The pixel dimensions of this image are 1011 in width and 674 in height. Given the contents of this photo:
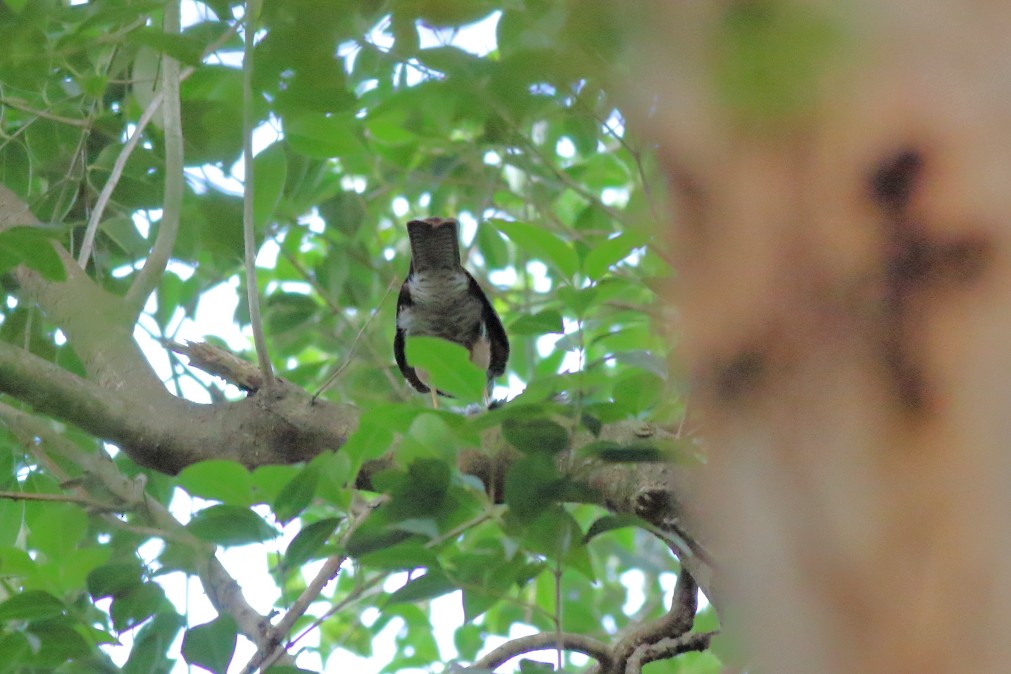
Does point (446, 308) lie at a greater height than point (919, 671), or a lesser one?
greater

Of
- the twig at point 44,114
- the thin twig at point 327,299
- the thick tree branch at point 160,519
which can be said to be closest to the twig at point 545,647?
the thick tree branch at point 160,519

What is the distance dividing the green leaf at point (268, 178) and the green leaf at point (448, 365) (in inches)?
25.9

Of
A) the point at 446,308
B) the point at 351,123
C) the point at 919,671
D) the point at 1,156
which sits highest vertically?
the point at 446,308

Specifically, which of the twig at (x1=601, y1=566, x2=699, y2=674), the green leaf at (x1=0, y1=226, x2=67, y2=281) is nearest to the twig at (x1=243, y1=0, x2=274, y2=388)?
the green leaf at (x1=0, y1=226, x2=67, y2=281)

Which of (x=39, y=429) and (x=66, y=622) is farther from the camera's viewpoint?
(x=39, y=429)

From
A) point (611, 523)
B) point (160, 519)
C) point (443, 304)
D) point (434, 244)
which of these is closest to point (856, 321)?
point (611, 523)

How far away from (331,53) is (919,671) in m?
0.88

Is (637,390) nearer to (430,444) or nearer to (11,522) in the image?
(430,444)

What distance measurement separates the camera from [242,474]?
3.78 feet

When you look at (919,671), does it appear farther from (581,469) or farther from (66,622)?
(66,622)

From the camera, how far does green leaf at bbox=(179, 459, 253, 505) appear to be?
1.14 m

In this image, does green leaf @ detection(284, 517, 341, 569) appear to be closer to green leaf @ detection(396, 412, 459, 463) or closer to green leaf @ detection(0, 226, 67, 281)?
green leaf @ detection(396, 412, 459, 463)

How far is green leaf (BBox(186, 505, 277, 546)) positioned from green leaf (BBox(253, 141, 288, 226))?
26.7 inches

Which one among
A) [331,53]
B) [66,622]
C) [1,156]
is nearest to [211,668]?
[66,622]
